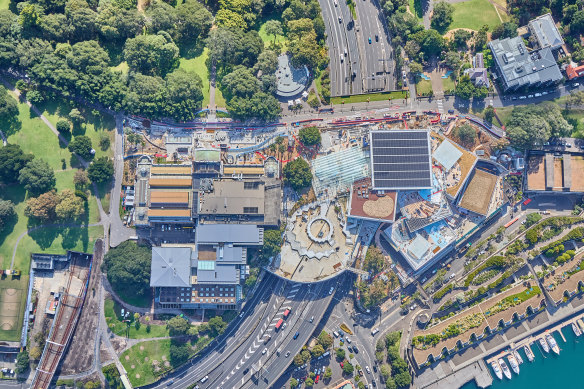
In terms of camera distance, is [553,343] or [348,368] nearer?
[348,368]

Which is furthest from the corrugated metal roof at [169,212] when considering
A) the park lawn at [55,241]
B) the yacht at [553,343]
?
the yacht at [553,343]

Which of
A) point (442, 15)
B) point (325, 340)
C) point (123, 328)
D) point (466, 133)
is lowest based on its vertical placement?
point (325, 340)

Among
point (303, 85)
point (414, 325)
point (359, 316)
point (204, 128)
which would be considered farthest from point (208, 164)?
point (414, 325)

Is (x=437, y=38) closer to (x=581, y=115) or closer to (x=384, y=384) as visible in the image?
(x=581, y=115)

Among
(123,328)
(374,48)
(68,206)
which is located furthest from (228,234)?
(374,48)

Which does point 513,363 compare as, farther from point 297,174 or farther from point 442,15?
point 442,15

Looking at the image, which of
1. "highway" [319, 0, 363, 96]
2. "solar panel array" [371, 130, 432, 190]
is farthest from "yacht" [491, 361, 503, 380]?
"highway" [319, 0, 363, 96]

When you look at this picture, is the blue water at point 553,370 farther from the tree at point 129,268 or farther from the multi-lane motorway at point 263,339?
the tree at point 129,268
